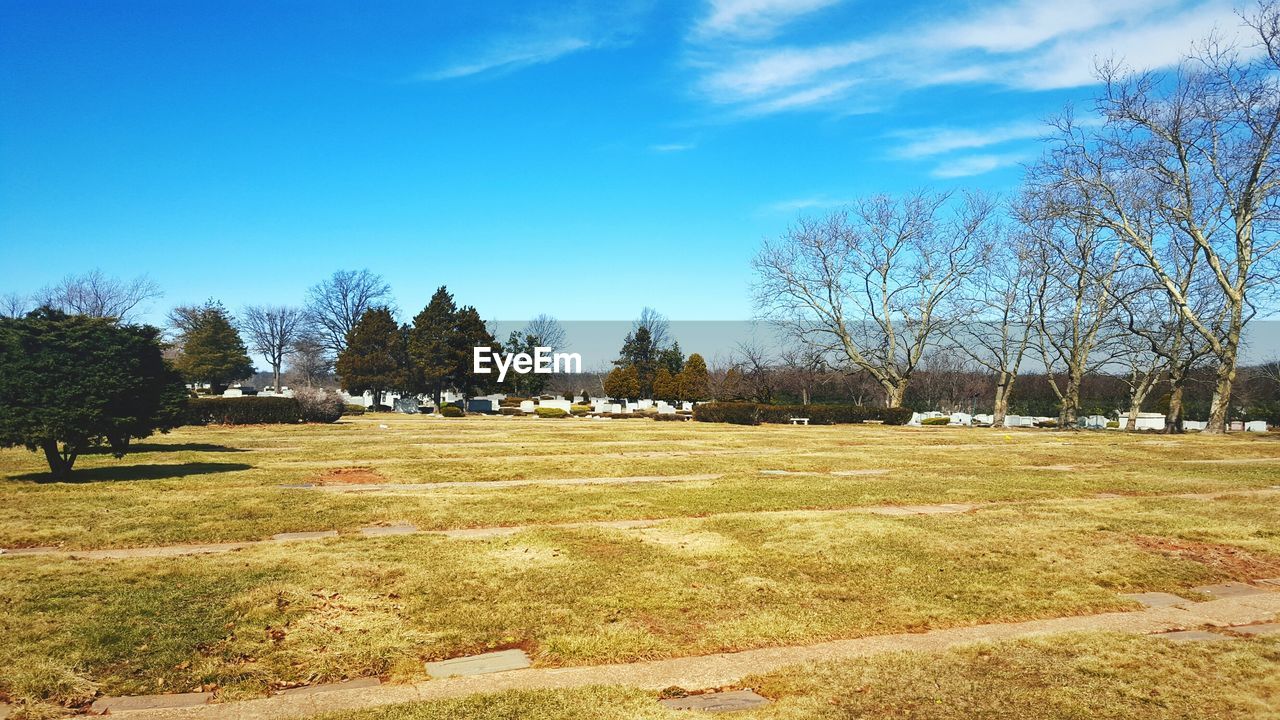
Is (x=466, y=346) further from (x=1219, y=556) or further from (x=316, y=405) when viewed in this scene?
(x=1219, y=556)

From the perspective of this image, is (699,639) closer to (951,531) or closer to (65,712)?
(65,712)

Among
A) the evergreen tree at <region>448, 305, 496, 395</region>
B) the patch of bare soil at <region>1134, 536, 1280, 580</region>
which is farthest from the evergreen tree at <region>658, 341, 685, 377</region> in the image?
the patch of bare soil at <region>1134, 536, 1280, 580</region>

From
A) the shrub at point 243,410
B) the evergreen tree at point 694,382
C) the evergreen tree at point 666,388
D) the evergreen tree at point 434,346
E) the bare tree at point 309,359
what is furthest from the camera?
the bare tree at point 309,359

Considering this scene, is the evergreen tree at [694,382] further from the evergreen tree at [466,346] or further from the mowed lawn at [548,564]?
the mowed lawn at [548,564]

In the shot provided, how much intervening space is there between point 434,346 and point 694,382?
67.2ft

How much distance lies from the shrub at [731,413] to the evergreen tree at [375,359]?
77.8ft

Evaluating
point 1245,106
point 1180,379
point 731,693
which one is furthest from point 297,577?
Answer: point 1180,379

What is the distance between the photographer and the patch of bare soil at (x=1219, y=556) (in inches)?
268

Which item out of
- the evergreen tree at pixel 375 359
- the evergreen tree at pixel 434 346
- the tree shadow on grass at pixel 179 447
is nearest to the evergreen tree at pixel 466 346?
the evergreen tree at pixel 434 346

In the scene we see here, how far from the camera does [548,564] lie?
680cm

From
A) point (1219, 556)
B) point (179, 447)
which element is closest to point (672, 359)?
point (179, 447)

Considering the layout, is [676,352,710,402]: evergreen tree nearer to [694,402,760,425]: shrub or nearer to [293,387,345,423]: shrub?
[694,402,760,425]: shrub

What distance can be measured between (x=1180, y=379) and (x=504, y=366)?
4346 cm

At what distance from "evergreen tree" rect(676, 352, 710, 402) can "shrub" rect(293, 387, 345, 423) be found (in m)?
31.3
